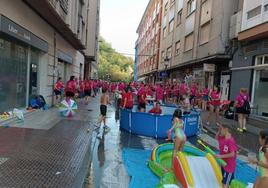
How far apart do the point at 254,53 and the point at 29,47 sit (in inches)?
430

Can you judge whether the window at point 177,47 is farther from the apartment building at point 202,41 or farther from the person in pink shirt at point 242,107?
the person in pink shirt at point 242,107

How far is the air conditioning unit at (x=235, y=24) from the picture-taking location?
17.8 m

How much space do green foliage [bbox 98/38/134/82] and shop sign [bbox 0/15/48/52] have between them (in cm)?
8470

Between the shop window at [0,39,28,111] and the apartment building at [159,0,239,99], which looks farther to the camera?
the apartment building at [159,0,239,99]

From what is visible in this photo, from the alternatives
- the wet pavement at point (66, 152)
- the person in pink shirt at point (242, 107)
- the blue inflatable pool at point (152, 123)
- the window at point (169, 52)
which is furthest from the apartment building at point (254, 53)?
the window at point (169, 52)

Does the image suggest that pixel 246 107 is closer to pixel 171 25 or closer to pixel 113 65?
pixel 171 25

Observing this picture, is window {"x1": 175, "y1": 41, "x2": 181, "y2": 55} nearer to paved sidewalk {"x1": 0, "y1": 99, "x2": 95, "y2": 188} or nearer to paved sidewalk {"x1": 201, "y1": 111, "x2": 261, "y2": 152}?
paved sidewalk {"x1": 201, "y1": 111, "x2": 261, "y2": 152}

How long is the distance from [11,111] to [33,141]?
13.3 ft

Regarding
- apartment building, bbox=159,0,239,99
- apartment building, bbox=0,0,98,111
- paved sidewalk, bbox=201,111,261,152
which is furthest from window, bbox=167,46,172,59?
paved sidewalk, bbox=201,111,261,152

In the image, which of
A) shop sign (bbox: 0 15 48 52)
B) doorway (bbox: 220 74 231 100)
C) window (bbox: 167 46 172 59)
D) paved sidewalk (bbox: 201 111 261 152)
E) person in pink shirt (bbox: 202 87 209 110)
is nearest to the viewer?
shop sign (bbox: 0 15 48 52)

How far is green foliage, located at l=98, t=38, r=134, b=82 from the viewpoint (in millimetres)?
101125

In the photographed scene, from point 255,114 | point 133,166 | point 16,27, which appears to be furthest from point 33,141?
point 255,114

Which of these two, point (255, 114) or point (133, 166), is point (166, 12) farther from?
point (133, 166)

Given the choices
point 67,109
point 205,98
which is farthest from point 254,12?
point 67,109
